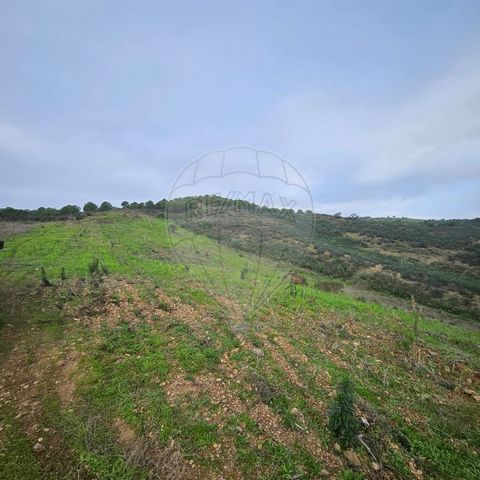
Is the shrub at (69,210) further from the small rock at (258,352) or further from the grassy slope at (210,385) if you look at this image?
the small rock at (258,352)

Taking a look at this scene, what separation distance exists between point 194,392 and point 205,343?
81.2 inches

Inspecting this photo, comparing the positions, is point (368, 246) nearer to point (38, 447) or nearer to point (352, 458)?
point (352, 458)

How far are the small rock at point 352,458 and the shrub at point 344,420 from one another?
0.15 m

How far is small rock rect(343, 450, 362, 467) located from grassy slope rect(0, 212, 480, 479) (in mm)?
86

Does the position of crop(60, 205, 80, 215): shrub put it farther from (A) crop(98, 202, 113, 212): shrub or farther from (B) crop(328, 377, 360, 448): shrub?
(B) crop(328, 377, 360, 448): shrub

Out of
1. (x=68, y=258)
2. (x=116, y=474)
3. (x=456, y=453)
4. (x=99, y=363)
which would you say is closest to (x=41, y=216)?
(x=68, y=258)


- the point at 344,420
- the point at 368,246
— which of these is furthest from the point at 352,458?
the point at 368,246

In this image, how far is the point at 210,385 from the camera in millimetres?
6246

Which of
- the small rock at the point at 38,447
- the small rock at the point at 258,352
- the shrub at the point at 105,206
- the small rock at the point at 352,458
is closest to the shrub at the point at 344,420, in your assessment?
the small rock at the point at 352,458

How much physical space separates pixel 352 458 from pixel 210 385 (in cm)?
288

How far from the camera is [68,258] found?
56.1 ft

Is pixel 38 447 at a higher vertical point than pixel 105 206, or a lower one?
lower

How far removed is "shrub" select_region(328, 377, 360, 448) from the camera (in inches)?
194

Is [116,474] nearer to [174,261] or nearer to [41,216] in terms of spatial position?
[174,261]
